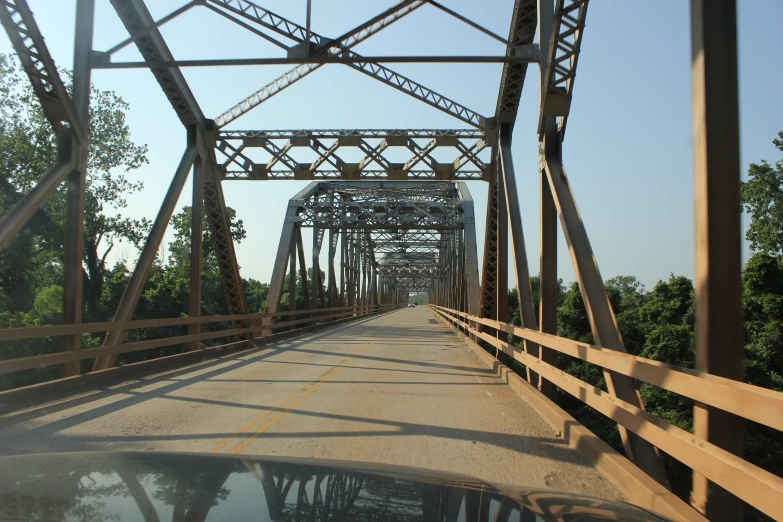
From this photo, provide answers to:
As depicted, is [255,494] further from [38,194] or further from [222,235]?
[222,235]

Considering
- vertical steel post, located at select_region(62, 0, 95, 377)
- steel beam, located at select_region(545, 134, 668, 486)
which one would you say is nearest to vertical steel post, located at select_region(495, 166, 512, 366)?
steel beam, located at select_region(545, 134, 668, 486)

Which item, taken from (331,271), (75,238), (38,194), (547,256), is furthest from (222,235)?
(331,271)

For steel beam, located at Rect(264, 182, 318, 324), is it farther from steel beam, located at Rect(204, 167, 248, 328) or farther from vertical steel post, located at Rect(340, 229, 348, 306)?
vertical steel post, located at Rect(340, 229, 348, 306)

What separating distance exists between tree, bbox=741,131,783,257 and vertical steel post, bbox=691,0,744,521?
2831cm

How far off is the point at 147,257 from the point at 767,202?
2745 centimetres

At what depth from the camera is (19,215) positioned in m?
8.82

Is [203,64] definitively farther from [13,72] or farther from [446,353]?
[13,72]

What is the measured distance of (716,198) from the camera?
4379 millimetres

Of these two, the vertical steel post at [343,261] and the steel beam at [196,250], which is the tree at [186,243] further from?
the steel beam at [196,250]

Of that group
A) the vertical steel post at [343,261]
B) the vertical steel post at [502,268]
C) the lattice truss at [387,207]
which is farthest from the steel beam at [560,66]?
the vertical steel post at [343,261]

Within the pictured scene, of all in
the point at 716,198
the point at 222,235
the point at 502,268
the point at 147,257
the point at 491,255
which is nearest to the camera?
the point at 716,198

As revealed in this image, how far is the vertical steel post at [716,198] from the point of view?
427cm

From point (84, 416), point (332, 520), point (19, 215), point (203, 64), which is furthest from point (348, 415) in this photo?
point (203, 64)

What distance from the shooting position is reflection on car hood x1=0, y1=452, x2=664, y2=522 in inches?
101
